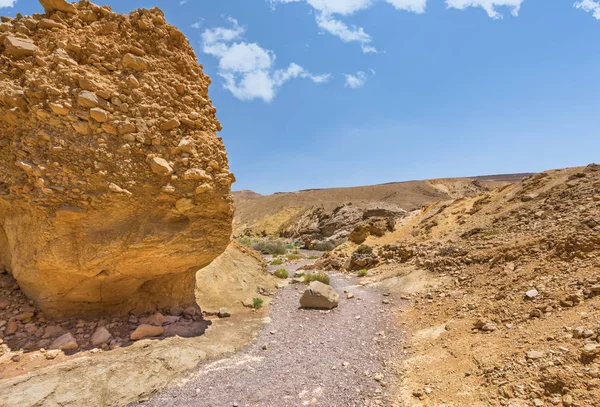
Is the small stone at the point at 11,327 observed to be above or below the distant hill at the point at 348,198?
below

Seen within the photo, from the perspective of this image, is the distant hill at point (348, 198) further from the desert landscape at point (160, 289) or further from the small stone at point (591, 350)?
the small stone at point (591, 350)

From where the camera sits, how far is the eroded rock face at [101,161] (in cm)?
582

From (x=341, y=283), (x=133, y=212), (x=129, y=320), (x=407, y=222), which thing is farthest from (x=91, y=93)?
(x=407, y=222)

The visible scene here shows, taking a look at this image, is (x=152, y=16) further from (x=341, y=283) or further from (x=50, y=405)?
(x=341, y=283)

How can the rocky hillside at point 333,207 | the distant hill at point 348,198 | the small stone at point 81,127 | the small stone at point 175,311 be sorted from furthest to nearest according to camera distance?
the distant hill at point 348,198 → the rocky hillside at point 333,207 → the small stone at point 175,311 → the small stone at point 81,127

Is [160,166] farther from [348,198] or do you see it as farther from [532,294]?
[348,198]

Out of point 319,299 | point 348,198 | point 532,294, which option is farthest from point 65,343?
point 348,198

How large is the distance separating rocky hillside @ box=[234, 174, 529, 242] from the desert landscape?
17607mm

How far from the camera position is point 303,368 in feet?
19.7

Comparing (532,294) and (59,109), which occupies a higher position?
(59,109)

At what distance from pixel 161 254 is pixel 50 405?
3014 millimetres

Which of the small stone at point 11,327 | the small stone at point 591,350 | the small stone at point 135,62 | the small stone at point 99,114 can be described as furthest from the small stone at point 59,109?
the small stone at point 591,350

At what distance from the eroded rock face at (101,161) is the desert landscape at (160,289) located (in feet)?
0.11

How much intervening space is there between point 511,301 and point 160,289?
28.1 ft
